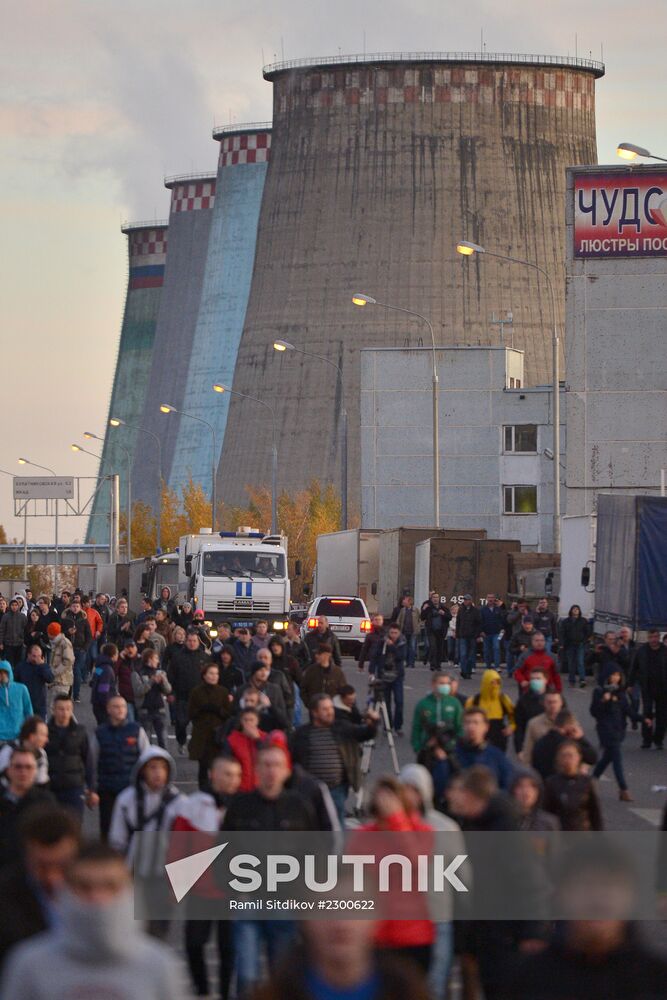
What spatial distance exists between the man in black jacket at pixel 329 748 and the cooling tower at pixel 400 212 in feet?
233

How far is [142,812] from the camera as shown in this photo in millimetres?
9055

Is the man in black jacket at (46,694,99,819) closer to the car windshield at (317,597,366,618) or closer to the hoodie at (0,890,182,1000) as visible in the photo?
the hoodie at (0,890,182,1000)

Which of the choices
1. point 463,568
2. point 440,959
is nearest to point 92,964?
point 440,959

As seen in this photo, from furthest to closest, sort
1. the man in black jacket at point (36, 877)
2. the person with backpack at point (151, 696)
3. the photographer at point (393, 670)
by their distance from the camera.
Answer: the photographer at point (393, 670) → the person with backpack at point (151, 696) → the man in black jacket at point (36, 877)

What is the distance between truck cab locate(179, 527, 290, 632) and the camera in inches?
1444

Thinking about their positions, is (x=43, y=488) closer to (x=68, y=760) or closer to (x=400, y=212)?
(x=400, y=212)

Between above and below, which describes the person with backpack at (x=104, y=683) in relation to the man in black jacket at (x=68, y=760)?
above

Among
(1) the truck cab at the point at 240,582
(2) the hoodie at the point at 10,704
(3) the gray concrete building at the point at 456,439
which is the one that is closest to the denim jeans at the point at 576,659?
(1) the truck cab at the point at 240,582

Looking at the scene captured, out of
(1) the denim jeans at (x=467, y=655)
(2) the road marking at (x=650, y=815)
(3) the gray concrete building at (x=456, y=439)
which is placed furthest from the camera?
(3) the gray concrete building at (x=456, y=439)

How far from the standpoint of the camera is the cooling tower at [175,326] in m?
117

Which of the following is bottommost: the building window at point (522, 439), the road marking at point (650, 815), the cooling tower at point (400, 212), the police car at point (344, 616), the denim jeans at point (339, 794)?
the road marking at point (650, 815)

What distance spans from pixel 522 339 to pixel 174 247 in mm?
43173

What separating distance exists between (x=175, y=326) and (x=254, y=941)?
111205 mm

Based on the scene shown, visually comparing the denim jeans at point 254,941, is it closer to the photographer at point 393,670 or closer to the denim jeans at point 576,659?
the photographer at point 393,670
